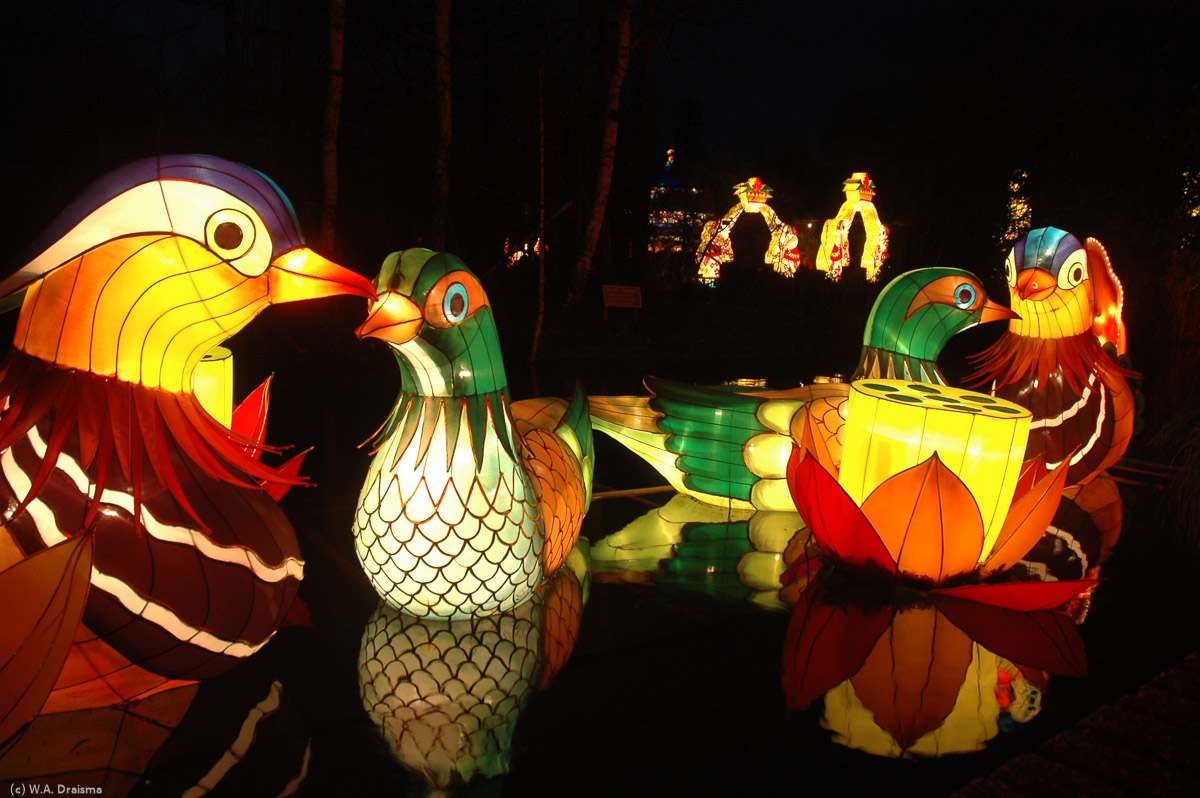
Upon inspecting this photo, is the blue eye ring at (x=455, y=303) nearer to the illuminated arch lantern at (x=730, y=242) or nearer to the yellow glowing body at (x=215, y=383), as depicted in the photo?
the yellow glowing body at (x=215, y=383)

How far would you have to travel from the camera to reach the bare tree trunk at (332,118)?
8062mm

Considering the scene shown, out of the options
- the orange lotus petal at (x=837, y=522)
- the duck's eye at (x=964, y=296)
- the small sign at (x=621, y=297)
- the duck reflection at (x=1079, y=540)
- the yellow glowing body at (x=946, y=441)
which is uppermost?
the duck's eye at (x=964, y=296)

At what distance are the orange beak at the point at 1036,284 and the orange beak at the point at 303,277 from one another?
373 centimetres

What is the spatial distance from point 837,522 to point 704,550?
721mm

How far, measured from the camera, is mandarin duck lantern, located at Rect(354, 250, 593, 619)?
8.50ft

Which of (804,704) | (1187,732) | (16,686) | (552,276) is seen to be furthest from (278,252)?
(552,276)

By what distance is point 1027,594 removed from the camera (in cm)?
307

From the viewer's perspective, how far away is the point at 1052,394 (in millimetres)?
4426

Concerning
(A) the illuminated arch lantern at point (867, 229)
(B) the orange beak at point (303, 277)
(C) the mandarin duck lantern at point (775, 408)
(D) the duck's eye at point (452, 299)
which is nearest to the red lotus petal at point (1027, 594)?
(C) the mandarin duck lantern at point (775, 408)

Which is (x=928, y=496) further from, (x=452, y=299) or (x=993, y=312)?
(x=452, y=299)

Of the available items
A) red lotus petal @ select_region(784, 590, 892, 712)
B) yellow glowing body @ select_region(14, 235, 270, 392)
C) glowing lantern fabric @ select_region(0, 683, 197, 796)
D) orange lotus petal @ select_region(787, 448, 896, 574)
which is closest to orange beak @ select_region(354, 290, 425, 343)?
yellow glowing body @ select_region(14, 235, 270, 392)

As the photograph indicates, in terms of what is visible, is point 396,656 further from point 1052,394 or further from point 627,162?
point 627,162

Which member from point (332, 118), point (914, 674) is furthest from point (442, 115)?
point (914, 674)

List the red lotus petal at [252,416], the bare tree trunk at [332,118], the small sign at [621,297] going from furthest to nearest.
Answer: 1. the small sign at [621,297]
2. the bare tree trunk at [332,118]
3. the red lotus petal at [252,416]
